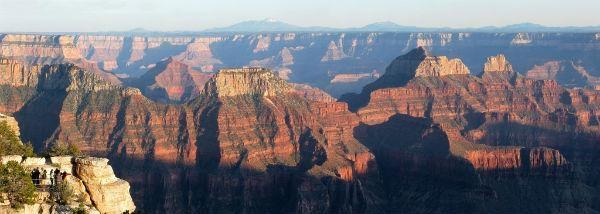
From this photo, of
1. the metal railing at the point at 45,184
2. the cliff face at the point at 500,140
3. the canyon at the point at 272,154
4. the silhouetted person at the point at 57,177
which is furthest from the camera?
the cliff face at the point at 500,140

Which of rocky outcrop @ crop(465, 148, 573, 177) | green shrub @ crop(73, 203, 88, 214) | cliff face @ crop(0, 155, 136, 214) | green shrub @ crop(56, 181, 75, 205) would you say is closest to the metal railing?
cliff face @ crop(0, 155, 136, 214)

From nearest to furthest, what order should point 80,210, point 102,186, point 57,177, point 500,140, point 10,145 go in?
point 80,210, point 57,177, point 102,186, point 10,145, point 500,140

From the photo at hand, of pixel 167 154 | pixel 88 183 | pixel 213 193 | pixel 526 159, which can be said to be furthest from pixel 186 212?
pixel 88 183

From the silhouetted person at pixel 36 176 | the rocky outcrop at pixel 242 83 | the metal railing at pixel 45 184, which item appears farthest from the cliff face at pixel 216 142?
the metal railing at pixel 45 184

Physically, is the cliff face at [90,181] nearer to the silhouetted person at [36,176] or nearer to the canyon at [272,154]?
the silhouetted person at [36,176]

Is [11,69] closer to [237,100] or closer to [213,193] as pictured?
[237,100]

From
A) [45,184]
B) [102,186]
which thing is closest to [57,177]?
[45,184]

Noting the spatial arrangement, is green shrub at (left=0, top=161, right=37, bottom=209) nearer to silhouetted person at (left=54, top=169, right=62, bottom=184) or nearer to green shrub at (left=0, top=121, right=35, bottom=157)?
silhouetted person at (left=54, top=169, right=62, bottom=184)

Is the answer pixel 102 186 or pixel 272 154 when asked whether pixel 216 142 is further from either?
pixel 102 186
